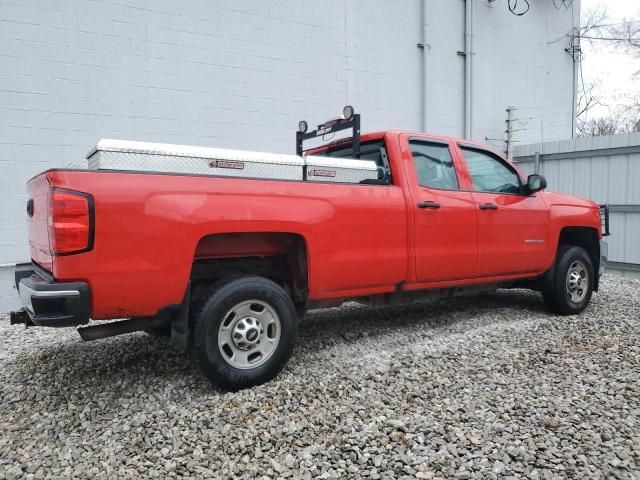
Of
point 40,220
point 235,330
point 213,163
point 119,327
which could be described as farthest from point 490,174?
point 40,220

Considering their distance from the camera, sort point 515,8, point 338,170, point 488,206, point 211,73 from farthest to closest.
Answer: point 515,8 < point 211,73 < point 488,206 < point 338,170

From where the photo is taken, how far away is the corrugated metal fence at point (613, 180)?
8.27 meters

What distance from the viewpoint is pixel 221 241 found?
3.27 meters

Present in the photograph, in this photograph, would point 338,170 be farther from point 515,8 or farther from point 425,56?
point 515,8

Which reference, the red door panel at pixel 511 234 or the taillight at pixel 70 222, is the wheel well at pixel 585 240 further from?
the taillight at pixel 70 222

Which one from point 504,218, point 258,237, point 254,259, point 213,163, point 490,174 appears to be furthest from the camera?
point 490,174

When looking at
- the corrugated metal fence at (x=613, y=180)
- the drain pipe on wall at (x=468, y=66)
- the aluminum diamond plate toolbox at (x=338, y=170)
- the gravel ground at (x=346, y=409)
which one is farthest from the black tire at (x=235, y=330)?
the corrugated metal fence at (x=613, y=180)

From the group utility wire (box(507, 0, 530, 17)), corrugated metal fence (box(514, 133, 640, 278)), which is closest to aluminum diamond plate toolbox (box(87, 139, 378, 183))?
corrugated metal fence (box(514, 133, 640, 278))

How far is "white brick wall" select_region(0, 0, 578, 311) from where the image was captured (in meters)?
5.89

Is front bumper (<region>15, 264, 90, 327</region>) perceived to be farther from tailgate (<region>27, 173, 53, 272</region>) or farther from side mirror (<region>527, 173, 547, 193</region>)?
side mirror (<region>527, 173, 547, 193</region>)

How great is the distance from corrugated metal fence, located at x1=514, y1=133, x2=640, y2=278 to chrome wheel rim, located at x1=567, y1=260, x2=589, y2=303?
3.77m

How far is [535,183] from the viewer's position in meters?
4.86

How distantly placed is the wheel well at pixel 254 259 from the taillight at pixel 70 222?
75cm

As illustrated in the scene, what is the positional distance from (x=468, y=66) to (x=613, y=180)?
347 cm
